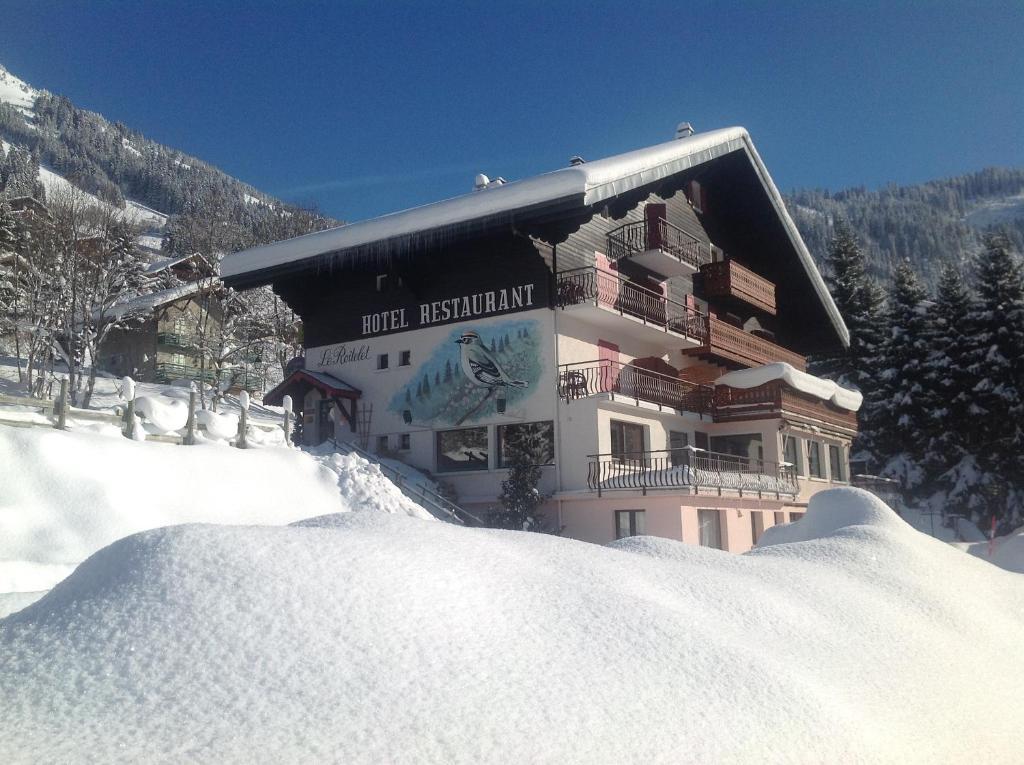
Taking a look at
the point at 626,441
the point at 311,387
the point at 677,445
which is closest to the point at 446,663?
the point at 626,441

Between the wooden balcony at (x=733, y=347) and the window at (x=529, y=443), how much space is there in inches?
290

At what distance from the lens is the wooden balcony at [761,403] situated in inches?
1033

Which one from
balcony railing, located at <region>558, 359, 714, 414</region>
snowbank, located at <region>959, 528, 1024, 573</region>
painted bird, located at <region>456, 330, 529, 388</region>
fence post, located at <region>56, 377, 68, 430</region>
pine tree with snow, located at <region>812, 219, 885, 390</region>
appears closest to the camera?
snowbank, located at <region>959, 528, 1024, 573</region>

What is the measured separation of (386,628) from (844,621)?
10.8 ft

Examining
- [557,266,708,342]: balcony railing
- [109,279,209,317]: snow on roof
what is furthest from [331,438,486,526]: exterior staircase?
[109,279,209,317]: snow on roof

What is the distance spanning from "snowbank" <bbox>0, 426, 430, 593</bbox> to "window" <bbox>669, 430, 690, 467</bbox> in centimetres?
850

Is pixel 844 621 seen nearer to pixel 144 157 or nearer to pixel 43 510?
pixel 43 510

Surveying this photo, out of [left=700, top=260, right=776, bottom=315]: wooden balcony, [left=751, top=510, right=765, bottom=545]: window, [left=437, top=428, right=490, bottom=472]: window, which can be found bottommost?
[left=751, top=510, right=765, bottom=545]: window

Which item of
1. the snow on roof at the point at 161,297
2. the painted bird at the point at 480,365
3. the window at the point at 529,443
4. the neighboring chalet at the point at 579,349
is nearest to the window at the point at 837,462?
the neighboring chalet at the point at 579,349

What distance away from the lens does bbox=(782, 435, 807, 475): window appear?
1098 inches

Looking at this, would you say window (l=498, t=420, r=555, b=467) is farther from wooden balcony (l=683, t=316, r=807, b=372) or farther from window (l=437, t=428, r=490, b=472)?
wooden balcony (l=683, t=316, r=807, b=372)

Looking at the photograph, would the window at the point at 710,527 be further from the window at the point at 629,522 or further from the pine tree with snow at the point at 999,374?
the pine tree with snow at the point at 999,374

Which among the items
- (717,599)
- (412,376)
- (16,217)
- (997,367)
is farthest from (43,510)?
(997,367)

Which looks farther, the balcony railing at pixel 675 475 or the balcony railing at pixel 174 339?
the balcony railing at pixel 174 339
